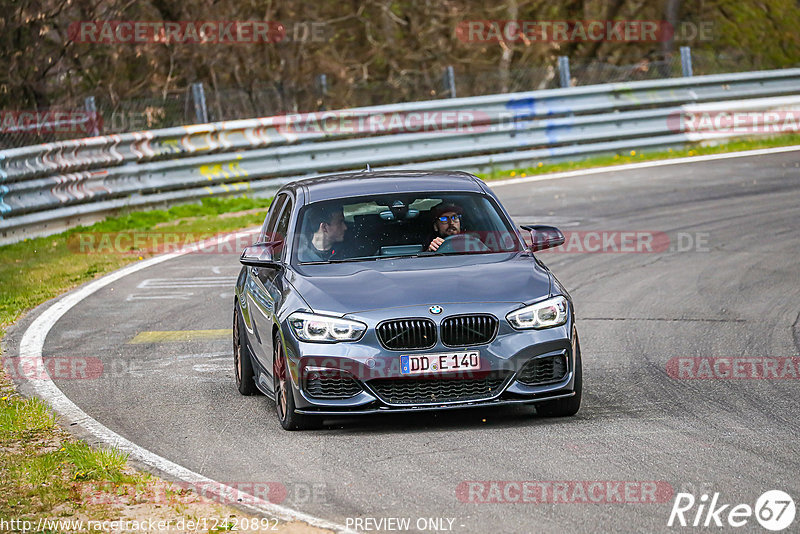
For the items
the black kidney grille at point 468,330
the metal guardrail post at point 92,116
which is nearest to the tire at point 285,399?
the black kidney grille at point 468,330

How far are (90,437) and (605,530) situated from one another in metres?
3.67

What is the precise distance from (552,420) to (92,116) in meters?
13.7

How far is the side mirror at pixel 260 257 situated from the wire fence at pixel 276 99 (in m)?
10.4

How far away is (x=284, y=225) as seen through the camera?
9.41 metres

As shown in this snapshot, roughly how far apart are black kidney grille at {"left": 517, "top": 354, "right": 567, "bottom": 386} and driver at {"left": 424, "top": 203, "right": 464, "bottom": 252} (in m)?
1.43

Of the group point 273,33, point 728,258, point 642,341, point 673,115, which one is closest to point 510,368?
point 642,341

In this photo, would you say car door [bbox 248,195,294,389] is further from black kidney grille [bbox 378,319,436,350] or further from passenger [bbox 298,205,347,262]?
black kidney grille [bbox 378,319,436,350]

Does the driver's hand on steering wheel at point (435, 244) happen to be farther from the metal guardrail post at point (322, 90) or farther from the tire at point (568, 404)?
the metal guardrail post at point (322, 90)

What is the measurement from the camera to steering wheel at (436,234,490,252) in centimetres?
888

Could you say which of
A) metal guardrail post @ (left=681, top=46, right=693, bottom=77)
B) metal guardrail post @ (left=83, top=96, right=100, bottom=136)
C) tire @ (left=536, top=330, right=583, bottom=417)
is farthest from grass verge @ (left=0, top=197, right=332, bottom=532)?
metal guardrail post @ (left=681, top=46, right=693, bottom=77)

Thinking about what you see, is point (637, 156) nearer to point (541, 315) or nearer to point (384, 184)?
point (384, 184)

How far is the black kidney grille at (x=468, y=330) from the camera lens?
304 inches

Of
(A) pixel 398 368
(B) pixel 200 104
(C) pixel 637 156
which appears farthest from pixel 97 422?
(C) pixel 637 156

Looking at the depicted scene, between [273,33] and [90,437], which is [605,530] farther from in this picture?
[273,33]
